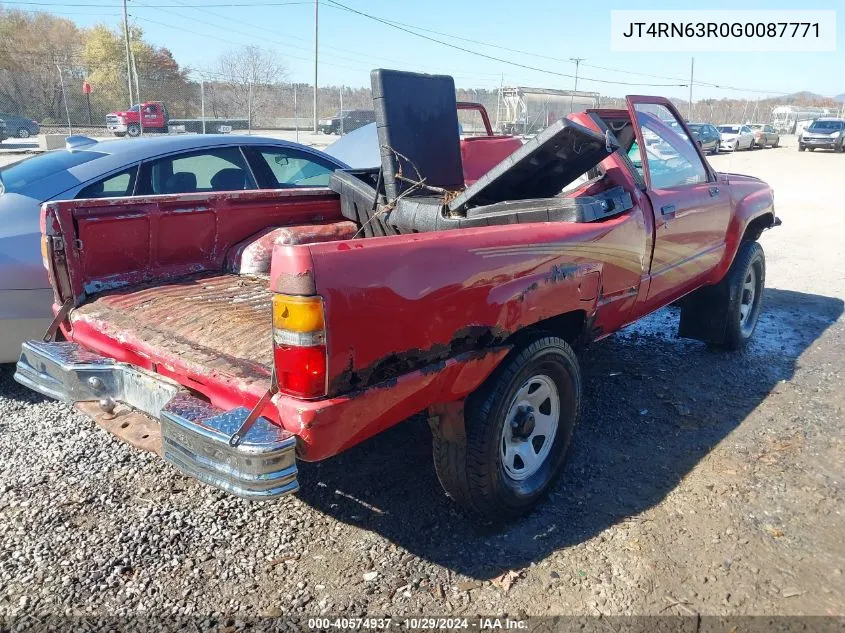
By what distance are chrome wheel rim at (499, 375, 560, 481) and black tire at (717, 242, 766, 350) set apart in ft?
8.64

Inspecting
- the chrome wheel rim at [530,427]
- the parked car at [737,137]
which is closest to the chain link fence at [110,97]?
the parked car at [737,137]

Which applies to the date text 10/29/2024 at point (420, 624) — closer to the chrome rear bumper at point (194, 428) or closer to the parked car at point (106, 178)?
the chrome rear bumper at point (194, 428)

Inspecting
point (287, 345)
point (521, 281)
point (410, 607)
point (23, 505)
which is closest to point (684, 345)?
point (521, 281)

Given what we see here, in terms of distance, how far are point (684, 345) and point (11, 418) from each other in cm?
498

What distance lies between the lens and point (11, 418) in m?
4.06

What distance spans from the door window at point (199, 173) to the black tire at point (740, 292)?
154 inches

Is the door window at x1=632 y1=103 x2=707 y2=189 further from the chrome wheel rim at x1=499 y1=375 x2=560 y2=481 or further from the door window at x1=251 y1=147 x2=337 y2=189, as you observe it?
the door window at x1=251 y1=147 x2=337 y2=189

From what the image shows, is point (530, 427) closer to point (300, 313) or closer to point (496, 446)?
point (496, 446)

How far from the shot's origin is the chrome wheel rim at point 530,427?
305cm

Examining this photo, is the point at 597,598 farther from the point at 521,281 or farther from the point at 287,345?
the point at 287,345

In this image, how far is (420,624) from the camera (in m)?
2.46

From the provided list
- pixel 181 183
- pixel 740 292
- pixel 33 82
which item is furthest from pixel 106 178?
pixel 33 82

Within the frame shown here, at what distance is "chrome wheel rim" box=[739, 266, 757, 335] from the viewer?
5.60 metres

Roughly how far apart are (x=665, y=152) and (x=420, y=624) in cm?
345
